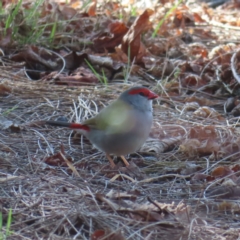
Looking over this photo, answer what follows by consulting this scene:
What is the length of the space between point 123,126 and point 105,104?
1189mm

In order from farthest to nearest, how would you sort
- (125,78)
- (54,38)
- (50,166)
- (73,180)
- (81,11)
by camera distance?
(81,11)
(54,38)
(125,78)
(50,166)
(73,180)

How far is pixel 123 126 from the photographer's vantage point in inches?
177

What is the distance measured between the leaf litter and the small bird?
160 mm

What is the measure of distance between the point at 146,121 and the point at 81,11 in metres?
3.64

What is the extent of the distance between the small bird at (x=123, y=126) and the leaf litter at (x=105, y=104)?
160mm

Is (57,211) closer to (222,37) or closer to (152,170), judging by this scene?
(152,170)

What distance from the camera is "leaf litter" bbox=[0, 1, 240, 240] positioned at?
136 inches

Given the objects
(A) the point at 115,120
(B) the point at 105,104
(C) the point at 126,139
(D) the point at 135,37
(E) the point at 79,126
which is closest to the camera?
(C) the point at 126,139

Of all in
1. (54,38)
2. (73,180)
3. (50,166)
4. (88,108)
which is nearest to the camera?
(73,180)

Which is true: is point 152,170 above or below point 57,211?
below

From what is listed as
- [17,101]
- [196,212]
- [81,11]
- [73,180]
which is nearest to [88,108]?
[17,101]

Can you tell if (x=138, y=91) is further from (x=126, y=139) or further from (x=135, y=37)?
(x=135, y=37)

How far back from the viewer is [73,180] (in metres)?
4.08

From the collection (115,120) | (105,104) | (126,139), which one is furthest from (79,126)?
(105,104)
